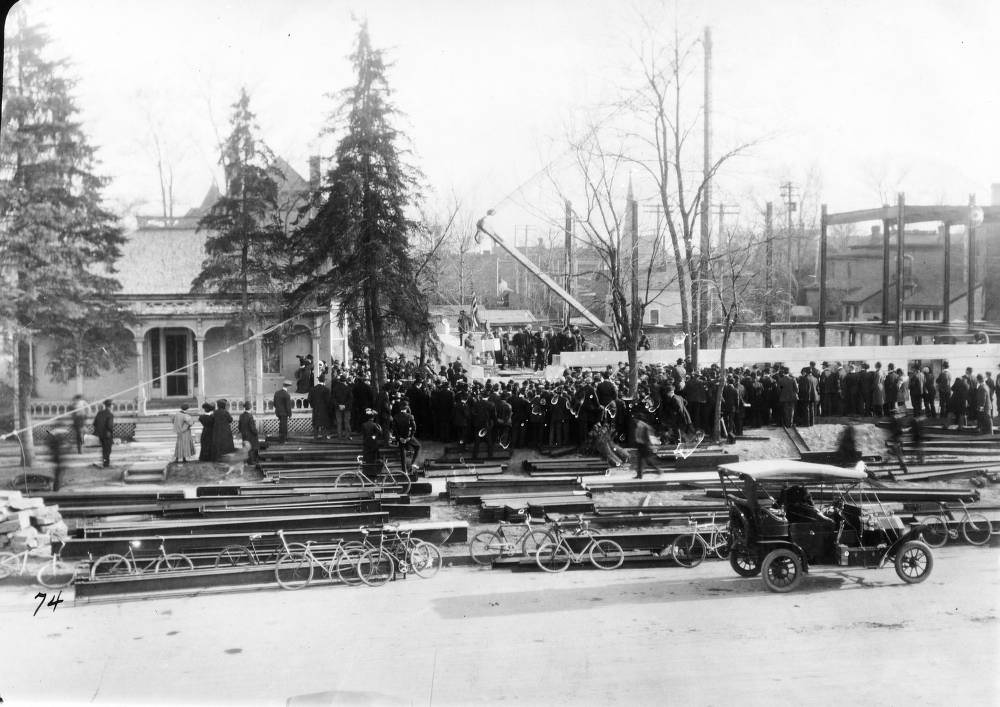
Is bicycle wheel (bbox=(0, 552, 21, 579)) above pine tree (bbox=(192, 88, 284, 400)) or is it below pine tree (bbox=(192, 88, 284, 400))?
below

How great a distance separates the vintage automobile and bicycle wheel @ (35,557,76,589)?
781 cm

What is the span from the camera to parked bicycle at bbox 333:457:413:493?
448 inches

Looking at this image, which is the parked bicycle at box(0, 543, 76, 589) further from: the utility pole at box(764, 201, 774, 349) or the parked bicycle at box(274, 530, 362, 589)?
the utility pole at box(764, 201, 774, 349)

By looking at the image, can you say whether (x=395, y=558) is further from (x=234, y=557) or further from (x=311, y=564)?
(x=234, y=557)

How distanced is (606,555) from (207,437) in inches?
217

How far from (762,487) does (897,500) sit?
192 centimetres

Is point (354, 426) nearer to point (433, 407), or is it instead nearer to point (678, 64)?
point (433, 407)

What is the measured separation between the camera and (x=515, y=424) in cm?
1267

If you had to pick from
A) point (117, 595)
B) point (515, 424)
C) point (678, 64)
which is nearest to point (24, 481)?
point (117, 595)

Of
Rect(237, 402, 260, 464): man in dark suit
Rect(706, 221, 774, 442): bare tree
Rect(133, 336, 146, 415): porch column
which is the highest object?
Rect(706, 221, 774, 442): bare tree

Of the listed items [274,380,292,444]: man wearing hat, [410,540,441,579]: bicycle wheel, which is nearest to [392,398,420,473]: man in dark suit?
[274,380,292,444]: man wearing hat

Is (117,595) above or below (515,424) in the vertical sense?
below

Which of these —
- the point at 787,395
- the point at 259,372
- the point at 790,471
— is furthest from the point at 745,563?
the point at 259,372

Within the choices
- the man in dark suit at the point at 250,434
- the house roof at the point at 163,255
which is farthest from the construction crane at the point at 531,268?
the man in dark suit at the point at 250,434
